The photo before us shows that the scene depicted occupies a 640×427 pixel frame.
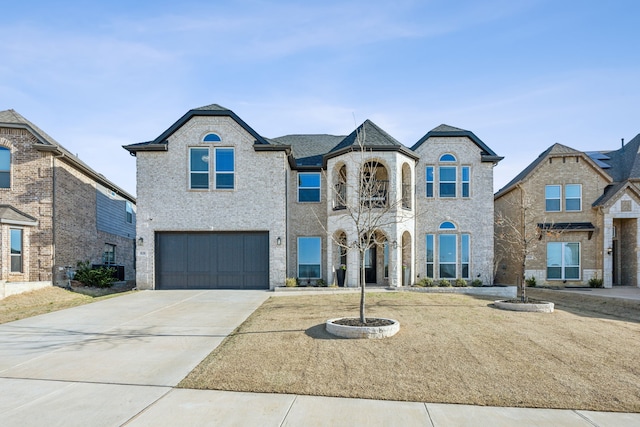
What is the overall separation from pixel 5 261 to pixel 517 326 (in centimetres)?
1838

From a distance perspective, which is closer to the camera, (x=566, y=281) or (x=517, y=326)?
(x=517, y=326)

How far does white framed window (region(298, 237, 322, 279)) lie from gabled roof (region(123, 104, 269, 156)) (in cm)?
518

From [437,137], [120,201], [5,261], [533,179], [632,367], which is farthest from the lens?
[120,201]

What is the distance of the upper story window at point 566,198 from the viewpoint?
2119 centimetres

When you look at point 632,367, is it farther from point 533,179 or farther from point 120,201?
point 120,201

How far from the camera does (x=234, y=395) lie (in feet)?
18.5

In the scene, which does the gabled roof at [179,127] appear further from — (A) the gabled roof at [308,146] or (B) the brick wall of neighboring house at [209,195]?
(A) the gabled roof at [308,146]

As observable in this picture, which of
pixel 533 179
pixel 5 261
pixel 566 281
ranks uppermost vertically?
pixel 533 179

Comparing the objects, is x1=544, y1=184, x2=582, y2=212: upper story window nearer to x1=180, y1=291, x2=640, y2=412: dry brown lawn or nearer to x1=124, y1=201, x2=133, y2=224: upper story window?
x1=180, y1=291, x2=640, y2=412: dry brown lawn

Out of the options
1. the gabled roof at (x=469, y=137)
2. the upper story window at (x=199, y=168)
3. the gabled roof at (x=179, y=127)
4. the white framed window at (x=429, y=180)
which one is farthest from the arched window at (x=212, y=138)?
the white framed window at (x=429, y=180)

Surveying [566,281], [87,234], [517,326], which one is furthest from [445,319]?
[87,234]

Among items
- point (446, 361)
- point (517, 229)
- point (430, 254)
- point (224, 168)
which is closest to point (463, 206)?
point (430, 254)

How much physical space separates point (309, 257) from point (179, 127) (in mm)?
8486

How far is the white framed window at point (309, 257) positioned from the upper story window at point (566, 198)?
12533 millimetres
